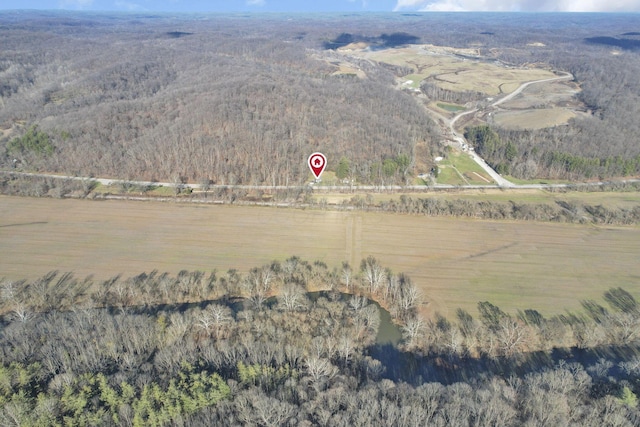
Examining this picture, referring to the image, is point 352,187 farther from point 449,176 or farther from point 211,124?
point 211,124

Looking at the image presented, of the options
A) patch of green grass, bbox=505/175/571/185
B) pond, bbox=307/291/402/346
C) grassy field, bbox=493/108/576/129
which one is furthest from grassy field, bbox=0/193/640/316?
grassy field, bbox=493/108/576/129

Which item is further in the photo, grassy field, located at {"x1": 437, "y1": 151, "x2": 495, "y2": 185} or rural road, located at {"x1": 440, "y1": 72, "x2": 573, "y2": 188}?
rural road, located at {"x1": 440, "y1": 72, "x2": 573, "y2": 188}

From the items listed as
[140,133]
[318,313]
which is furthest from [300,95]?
[318,313]

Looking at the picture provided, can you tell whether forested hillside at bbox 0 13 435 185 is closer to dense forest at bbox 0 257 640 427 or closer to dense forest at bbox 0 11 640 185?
dense forest at bbox 0 11 640 185

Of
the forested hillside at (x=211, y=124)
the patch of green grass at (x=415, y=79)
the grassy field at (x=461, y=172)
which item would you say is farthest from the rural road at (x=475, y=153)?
the patch of green grass at (x=415, y=79)

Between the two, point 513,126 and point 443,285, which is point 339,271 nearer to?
point 443,285

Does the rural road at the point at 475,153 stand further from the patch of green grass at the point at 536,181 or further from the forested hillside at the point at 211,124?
the forested hillside at the point at 211,124
